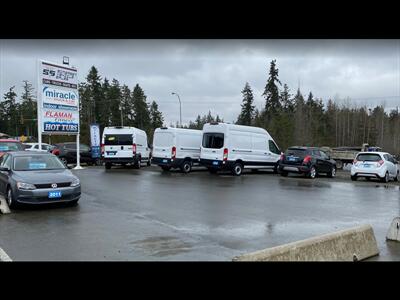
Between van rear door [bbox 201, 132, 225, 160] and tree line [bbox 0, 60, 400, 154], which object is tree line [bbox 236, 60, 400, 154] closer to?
tree line [bbox 0, 60, 400, 154]

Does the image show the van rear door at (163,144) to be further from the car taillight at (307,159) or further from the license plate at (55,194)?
the license plate at (55,194)

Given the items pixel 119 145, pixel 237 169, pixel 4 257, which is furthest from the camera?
pixel 119 145

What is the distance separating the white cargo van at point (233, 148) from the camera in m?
22.3

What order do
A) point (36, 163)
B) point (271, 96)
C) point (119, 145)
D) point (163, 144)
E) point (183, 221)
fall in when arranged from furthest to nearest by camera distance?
1. point (271, 96)
2. point (119, 145)
3. point (163, 144)
4. point (36, 163)
5. point (183, 221)

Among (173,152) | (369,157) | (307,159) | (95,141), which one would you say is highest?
(95,141)

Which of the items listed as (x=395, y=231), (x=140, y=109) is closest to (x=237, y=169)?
(x=395, y=231)

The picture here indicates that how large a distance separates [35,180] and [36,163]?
1.18 m

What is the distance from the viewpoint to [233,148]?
2242 cm

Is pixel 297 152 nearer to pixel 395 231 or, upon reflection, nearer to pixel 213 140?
pixel 213 140

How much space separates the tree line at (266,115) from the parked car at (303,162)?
162ft
